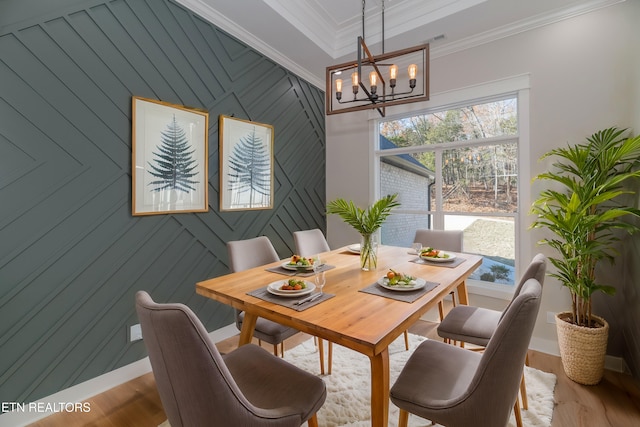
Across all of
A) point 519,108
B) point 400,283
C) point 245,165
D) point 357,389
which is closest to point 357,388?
point 357,389

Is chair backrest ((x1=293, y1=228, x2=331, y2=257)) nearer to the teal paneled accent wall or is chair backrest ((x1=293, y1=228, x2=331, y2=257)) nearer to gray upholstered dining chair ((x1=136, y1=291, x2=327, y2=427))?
the teal paneled accent wall

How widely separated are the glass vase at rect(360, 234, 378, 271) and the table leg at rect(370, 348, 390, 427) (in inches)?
31.9

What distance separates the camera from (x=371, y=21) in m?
2.92

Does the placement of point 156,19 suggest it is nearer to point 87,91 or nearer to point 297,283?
point 87,91

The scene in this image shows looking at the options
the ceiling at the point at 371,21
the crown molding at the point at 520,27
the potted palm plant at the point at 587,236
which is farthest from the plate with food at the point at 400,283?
the crown molding at the point at 520,27

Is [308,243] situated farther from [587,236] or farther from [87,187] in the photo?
[587,236]

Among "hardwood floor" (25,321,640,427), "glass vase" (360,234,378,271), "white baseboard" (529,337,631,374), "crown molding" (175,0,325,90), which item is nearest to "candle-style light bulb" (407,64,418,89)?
"glass vase" (360,234,378,271)

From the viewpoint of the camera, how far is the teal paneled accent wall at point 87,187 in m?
1.62

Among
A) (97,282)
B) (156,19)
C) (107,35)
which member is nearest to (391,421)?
(97,282)

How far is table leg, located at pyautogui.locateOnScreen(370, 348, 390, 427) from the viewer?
107 cm

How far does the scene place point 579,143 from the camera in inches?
94.3

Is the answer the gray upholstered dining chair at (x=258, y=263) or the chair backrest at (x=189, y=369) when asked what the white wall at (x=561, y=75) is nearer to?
the gray upholstered dining chair at (x=258, y=263)

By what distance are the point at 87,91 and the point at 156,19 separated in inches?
31.8

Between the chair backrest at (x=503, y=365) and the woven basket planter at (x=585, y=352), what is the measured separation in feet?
4.95
